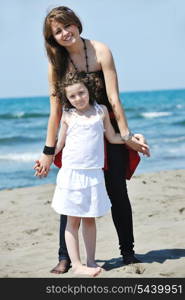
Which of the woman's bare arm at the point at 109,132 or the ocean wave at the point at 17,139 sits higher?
the woman's bare arm at the point at 109,132

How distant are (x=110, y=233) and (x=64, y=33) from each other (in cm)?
241

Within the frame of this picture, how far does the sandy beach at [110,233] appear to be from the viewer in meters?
4.84

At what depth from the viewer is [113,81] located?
14.8 feet

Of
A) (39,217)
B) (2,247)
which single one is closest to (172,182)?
(39,217)

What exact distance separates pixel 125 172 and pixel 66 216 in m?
0.55

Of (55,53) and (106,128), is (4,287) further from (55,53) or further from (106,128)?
(55,53)

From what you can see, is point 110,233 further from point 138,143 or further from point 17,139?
point 17,139

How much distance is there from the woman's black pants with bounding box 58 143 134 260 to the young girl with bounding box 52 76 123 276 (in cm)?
16

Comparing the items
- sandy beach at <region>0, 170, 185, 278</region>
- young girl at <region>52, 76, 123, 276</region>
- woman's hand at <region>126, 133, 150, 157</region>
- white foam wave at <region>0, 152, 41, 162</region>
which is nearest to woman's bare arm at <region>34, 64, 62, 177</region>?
young girl at <region>52, 76, 123, 276</region>

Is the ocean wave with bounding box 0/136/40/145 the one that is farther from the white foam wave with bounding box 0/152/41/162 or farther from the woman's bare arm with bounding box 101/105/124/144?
the woman's bare arm with bounding box 101/105/124/144

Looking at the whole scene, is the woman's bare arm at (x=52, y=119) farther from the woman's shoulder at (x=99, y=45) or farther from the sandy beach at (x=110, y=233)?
the sandy beach at (x=110, y=233)

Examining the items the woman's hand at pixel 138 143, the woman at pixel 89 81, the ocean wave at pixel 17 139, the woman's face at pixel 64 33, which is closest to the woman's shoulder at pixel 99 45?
the woman at pixel 89 81

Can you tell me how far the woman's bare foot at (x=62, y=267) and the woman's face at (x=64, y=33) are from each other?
1607 mm

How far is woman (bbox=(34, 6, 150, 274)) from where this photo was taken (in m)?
4.45
